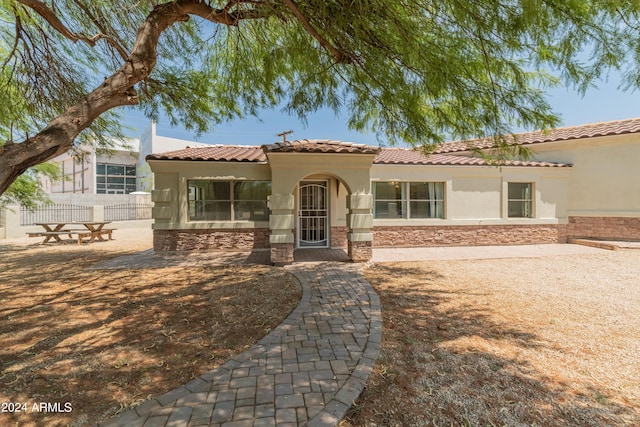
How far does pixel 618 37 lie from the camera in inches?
130

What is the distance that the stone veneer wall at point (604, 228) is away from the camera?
1161cm

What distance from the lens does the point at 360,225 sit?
855 cm

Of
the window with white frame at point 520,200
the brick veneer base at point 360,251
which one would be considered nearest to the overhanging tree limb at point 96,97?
the brick veneer base at point 360,251

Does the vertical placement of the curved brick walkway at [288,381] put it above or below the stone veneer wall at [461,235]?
below

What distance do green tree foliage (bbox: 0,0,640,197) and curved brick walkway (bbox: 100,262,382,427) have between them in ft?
9.34

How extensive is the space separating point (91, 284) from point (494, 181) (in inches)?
567

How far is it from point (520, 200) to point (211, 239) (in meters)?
13.2

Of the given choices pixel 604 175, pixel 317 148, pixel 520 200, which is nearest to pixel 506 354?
pixel 317 148

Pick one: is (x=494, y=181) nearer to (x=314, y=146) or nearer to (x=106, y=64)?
(x=314, y=146)

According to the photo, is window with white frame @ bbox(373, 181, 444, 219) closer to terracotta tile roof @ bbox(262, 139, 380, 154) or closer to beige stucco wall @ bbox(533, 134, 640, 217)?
terracotta tile roof @ bbox(262, 139, 380, 154)

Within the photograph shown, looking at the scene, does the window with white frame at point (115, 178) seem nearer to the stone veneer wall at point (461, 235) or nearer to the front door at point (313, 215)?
the front door at point (313, 215)

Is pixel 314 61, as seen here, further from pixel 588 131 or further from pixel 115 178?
pixel 115 178

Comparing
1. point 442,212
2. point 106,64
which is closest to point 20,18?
point 106,64

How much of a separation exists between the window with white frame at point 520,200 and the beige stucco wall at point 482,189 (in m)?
0.22
